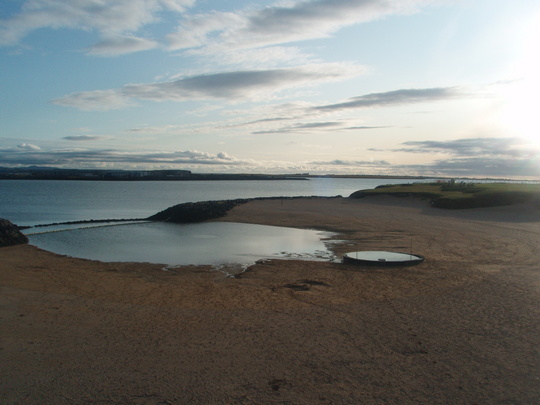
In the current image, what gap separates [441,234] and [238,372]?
18606mm

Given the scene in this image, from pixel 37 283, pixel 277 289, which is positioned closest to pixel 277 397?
pixel 277 289

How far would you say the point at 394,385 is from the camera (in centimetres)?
582

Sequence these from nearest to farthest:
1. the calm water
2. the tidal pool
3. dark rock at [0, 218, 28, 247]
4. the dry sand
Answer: the dry sand → the tidal pool → dark rock at [0, 218, 28, 247] → the calm water

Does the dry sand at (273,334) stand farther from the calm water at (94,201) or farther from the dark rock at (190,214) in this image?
the calm water at (94,201)

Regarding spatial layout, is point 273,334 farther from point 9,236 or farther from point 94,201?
point 94,201

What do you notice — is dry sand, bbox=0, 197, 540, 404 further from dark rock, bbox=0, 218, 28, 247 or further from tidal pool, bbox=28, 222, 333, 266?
dark rock, bbox=0, 218, 28, 247

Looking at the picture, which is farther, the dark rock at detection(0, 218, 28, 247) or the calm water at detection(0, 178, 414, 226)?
the calm water at detection(0, 178, 414, 226)

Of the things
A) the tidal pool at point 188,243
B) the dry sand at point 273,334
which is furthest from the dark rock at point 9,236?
the dry sand at point 273,334

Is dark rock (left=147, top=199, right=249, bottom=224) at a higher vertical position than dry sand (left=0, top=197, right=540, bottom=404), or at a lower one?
lower

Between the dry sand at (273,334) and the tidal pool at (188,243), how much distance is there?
2.70 m

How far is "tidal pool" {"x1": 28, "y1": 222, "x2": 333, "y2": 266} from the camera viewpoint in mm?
17312

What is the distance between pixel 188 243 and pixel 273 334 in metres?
14.7

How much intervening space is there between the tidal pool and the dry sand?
2.70 metres

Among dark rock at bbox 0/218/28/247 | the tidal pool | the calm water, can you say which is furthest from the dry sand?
the calm water
